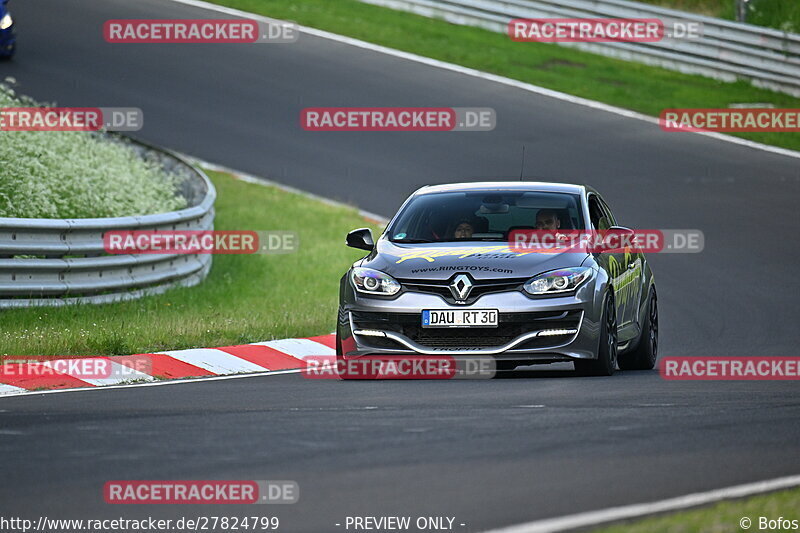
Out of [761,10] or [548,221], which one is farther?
[761,10]

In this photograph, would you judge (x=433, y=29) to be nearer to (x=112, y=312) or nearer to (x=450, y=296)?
(x=112, y=312)

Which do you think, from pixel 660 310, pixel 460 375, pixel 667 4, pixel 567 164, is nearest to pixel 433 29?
pixel 667 4

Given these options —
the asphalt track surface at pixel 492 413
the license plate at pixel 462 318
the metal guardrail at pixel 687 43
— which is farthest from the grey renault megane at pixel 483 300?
the metal guardrail at pixel 687 43

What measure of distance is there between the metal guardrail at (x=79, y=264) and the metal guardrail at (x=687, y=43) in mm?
14294

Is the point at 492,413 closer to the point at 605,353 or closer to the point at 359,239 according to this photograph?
the point at 605,353

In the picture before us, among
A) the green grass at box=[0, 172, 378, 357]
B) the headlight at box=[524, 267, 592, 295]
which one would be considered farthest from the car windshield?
the green grass at box=[0, 172, 378, 357]

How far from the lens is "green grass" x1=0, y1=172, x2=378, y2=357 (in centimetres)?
1239

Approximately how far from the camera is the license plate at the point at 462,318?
34.6ft

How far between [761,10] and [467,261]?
2121 cm

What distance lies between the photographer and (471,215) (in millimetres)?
11922

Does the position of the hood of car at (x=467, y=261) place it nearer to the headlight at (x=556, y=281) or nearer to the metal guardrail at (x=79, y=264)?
the headlight at (x=556, y=281)

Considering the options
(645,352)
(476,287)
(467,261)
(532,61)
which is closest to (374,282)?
(467,261)

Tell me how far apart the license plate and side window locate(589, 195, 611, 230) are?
1.86m

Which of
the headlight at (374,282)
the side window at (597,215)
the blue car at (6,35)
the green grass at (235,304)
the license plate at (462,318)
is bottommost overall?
the green grass at (235,304)
